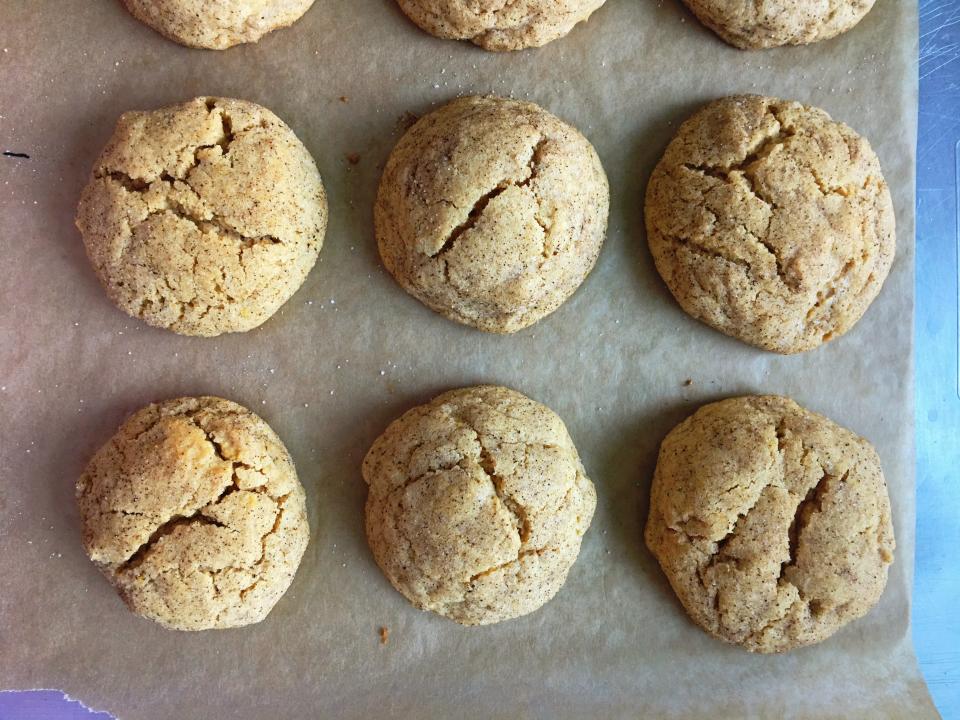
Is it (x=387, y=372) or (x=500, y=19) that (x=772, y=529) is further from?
(x=500, y=19)

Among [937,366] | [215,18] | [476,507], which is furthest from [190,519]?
[937,366]

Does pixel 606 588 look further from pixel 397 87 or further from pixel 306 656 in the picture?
pixel 397 87

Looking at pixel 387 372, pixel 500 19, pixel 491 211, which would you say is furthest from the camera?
pixel 387 372

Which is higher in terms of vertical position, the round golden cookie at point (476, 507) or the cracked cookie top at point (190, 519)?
the round golden cookie at point (476, 507)

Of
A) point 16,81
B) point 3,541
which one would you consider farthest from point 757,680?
point 16,81

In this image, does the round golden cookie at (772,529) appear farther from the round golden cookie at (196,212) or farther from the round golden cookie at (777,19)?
the round golden cookie at (196,212)

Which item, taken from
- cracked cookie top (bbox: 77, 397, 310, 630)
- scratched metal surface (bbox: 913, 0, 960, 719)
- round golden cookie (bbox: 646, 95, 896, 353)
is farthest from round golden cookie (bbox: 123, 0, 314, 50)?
scratched metal surface (bbox: 913, 0, 960, 719)

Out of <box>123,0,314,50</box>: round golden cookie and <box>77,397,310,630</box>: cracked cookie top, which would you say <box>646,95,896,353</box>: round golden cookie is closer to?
<box>123,0,314,50</box>: round golden cookie

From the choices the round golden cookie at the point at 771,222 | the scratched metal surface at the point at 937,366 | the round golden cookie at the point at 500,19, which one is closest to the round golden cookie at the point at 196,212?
the round golden cookie at the point at 500,19
